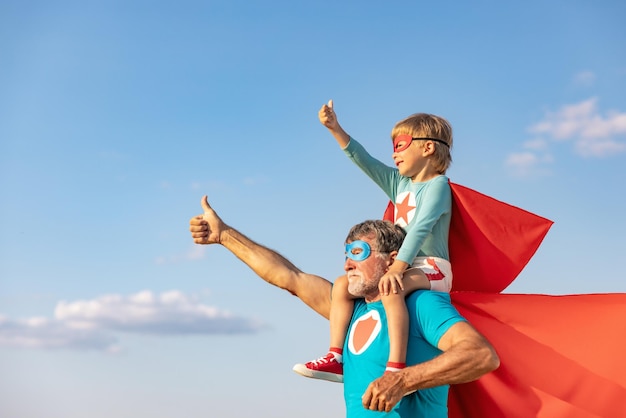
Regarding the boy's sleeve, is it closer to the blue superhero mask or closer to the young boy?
the young boy

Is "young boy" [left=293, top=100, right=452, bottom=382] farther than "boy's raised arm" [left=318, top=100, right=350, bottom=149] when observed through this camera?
No

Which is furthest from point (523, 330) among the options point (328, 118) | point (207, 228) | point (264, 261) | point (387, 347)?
point (207, 228)

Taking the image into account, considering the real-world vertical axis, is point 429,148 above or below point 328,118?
below

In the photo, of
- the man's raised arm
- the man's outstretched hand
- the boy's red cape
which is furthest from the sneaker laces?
the man's outstretched hand

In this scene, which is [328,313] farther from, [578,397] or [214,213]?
[578,397]

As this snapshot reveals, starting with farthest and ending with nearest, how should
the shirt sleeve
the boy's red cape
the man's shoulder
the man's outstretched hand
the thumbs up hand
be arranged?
the man's outstretched hand → the thumbs up hand → the shirt sleeve → the boy's red cape → the man's shoulder

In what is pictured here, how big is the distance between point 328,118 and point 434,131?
903 mm

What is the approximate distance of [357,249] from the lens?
5.72m

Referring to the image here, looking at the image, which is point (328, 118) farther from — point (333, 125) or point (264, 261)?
point (264, 261)

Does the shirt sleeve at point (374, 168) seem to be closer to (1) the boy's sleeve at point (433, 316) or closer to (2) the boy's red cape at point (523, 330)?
(2) the boy's red cape at point (523, 330)

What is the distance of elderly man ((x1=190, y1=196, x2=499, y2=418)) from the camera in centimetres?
513

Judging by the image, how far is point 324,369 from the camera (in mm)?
5738

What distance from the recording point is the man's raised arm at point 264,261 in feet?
21.1

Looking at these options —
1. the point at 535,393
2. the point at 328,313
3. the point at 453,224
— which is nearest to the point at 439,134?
the point at 453,224
